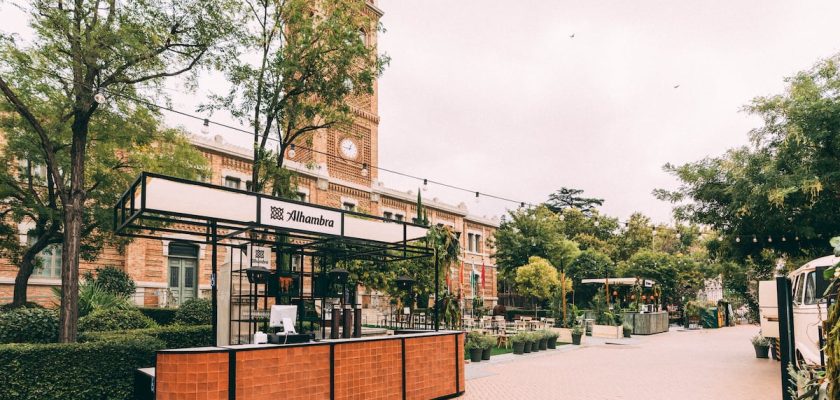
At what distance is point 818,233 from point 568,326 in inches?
482

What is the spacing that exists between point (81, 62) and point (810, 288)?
47.3 ft

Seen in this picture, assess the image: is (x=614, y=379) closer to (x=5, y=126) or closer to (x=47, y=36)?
(x=47, y=36)

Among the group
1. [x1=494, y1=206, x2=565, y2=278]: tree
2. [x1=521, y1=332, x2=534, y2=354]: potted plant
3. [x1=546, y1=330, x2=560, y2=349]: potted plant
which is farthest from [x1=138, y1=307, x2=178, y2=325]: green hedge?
[x1=494, y1=206, x2=565, y2=278]: tree

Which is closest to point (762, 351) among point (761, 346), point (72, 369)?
point (761, 346)

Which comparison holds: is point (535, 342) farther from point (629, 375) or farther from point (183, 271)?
point (183, 271)

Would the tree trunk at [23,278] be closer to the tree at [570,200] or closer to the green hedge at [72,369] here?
the green hedge at [72,369]

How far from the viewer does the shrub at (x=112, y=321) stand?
1538 cm

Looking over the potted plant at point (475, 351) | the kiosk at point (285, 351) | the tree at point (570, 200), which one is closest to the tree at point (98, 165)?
the kiosk at point (285, 351)

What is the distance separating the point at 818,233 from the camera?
1603cm

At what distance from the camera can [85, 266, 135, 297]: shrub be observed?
70.8ft

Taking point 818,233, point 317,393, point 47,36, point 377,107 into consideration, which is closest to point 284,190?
point 47,36

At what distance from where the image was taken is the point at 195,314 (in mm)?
18656

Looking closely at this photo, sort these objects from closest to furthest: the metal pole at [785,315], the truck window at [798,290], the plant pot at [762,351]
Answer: the metal pole at [785,315]
the truck window at [798,290]
the plant pot at [762,351]

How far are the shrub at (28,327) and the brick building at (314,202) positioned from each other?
5142 millimetres
